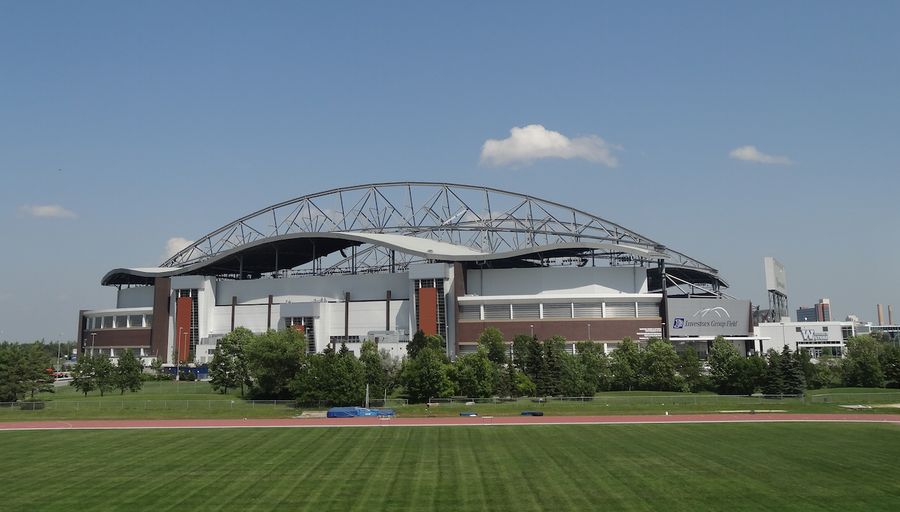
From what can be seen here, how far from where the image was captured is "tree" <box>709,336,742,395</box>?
7189cm

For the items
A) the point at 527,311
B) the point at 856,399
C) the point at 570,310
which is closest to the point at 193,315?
the point at 527,311

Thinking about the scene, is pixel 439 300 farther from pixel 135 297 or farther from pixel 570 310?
pixel 135 297

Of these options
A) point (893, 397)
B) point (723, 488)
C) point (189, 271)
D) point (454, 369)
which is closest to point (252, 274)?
point (189, 271)

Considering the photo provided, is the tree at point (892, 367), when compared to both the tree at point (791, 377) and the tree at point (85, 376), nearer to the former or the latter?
the tree at point (791, 377)

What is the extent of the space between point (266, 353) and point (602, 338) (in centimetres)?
5350

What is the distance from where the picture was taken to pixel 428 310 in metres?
108

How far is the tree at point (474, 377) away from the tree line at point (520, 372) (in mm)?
86

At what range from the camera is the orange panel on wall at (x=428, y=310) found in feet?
352

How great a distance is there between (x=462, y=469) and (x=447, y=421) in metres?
17.7

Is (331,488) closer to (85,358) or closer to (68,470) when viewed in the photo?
(68,470)

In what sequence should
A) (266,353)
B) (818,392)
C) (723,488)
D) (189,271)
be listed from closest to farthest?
(723,488), (266,353), (818,392), (189,271)

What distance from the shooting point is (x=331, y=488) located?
28703 mm

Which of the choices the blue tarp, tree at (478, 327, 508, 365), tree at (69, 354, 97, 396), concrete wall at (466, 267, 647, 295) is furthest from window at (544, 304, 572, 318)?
tree at (69, 354, 97, 396)

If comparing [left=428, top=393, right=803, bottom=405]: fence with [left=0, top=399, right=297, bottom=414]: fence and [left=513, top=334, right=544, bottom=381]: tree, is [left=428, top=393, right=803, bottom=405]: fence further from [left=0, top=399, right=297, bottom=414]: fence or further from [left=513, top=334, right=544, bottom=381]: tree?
[left=0, top=399, right=297, bottom=414]: fence
